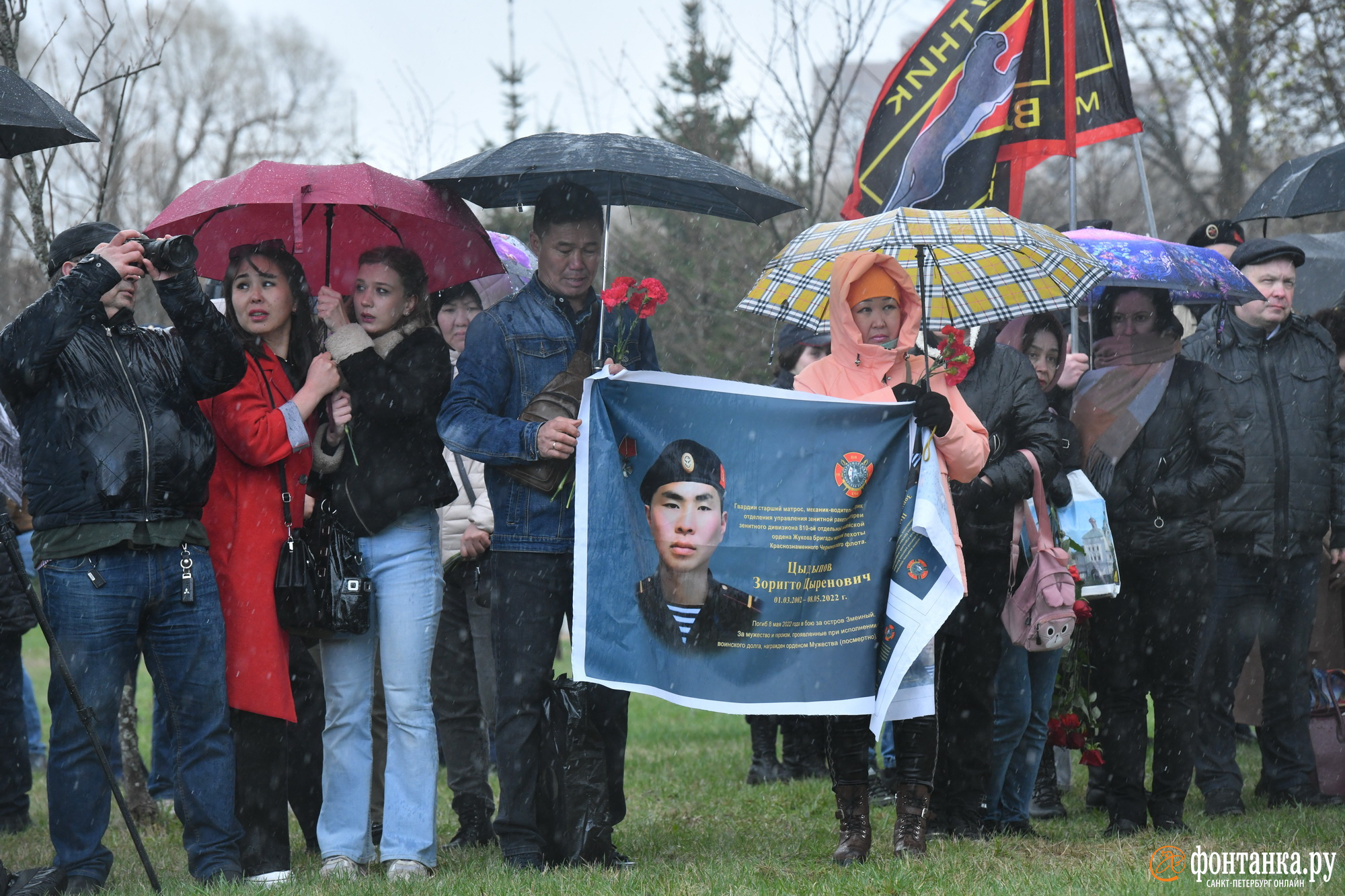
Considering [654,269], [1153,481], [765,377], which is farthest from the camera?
[654,269]

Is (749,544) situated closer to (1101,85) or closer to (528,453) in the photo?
(528,453)

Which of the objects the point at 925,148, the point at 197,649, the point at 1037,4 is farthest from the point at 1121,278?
the point at 197,649

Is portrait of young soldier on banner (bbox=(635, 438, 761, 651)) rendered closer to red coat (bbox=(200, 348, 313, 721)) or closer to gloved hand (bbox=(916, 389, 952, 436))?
gloved hand (bbox=(916, 389, 952, 436))

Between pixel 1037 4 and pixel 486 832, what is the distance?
504cm

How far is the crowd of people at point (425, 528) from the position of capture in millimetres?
4793

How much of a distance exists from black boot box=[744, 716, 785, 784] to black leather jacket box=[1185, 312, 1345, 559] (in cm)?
262

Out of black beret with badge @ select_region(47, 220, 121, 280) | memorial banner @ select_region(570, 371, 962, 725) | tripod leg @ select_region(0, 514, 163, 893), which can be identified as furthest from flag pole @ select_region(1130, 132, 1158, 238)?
tripod leg @ select_region(0, 514, 163, 893)

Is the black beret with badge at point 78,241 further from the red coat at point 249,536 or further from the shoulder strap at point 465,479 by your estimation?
the shoulder strap at point 465,479

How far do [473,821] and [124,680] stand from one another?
1831 millimetres

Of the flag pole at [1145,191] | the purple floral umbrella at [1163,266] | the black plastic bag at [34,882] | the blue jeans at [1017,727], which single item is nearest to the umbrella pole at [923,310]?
the purple floral umbrella at [1163,266]

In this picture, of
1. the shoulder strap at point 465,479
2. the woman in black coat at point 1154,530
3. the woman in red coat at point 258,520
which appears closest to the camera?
the woman in red coat at point 258,520

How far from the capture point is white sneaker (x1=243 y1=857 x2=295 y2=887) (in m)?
4.85

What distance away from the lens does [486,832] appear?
6234mm

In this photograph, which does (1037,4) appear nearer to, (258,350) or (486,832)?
(258,350)
